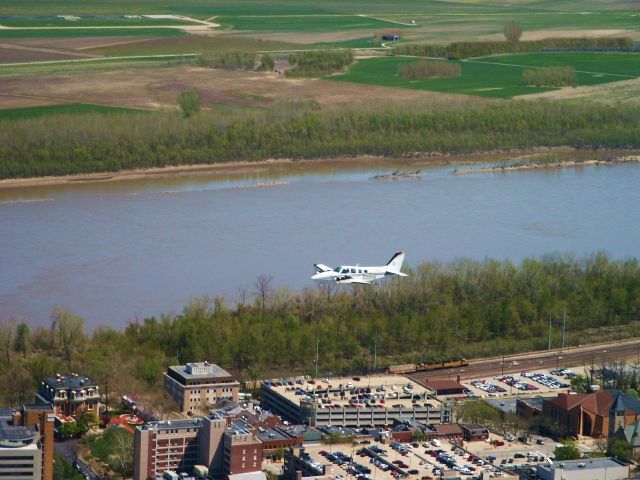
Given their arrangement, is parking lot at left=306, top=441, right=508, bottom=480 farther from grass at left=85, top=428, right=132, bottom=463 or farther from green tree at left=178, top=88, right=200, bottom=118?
green tree at left=178, top=88, right=200, bottom=118

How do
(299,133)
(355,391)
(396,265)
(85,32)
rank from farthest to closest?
(85,32) < (299,133) < (396,265) < (355,391)

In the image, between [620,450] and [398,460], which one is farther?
[620,450]

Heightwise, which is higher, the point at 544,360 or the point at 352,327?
the point at 352,327

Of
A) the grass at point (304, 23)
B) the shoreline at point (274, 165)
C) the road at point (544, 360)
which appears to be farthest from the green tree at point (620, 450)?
the grass at point (304, 23)

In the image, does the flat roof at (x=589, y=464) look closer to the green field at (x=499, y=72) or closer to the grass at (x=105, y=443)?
the grass at (x=105, y=443)

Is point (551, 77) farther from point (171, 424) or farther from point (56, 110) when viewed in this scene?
point (171, 424)

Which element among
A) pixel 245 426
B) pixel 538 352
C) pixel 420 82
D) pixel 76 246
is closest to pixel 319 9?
pixel 420 82

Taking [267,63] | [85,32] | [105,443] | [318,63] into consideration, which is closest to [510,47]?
[318,63]
